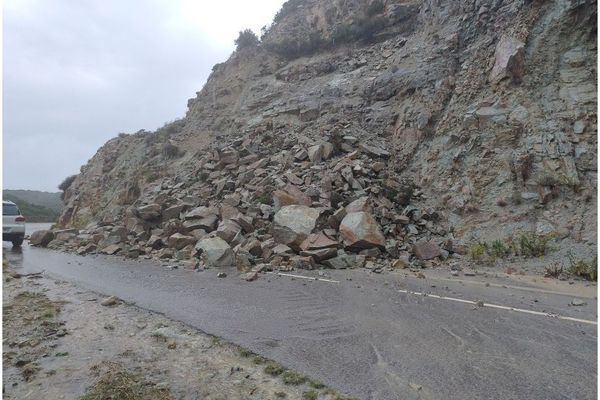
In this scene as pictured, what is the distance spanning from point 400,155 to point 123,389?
1473 centimetres

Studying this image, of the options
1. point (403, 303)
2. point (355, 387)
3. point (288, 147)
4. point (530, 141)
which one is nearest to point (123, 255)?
A: point (288, 147)

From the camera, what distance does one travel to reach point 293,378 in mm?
3787

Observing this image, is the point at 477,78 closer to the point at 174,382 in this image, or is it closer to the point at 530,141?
the point at 530,141

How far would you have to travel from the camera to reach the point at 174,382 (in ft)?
12.3

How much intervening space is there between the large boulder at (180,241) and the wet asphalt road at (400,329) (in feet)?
13.9

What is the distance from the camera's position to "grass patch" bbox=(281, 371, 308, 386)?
3.72 meters

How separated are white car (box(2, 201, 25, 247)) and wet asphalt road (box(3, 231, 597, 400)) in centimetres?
964

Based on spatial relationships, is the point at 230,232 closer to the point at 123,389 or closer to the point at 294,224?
the point at 294,224

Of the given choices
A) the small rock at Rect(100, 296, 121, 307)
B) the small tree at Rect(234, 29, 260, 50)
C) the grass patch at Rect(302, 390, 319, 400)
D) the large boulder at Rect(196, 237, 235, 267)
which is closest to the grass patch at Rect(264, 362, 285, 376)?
the grass patch at Rect(302, 390, 319, 400)

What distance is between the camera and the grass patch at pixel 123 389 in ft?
11.2

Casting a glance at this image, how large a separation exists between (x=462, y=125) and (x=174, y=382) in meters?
13.8

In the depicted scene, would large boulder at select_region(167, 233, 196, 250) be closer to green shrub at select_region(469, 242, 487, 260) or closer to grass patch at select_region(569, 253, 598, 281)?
green shrub at select_region(469, 242, 487, 260)

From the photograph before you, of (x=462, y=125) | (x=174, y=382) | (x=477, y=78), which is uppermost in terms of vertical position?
(x=477, y=78)

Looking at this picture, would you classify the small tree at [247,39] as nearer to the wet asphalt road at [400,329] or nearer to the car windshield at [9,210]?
the car windshield at [9,210]
